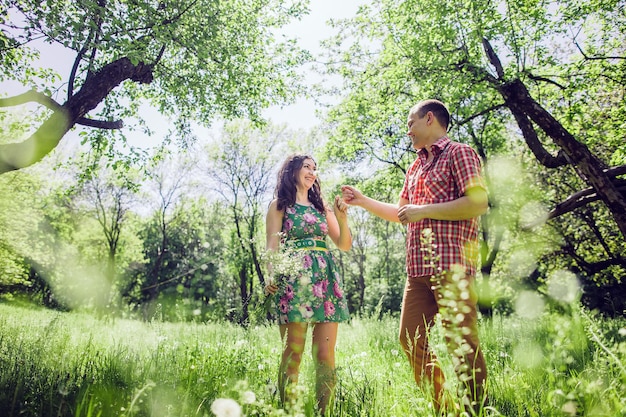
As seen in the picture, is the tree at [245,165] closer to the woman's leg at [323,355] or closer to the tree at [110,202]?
the tree at [110,202]

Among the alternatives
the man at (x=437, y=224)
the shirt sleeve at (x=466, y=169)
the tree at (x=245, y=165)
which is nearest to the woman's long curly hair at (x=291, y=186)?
→ the man at (x=437, y=224)

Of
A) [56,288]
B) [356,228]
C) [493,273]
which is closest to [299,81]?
[493,273]

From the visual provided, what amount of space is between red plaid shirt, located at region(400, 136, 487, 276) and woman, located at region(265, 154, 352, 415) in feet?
2.40

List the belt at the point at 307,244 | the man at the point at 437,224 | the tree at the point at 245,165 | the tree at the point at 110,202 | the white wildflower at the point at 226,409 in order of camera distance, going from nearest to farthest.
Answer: the white wildflower at the point at 226,409 → the man at the point at 437,224 → the belt at the point at 307,244 → the tree at the point at 245,165 → the tree at the point at 110,202

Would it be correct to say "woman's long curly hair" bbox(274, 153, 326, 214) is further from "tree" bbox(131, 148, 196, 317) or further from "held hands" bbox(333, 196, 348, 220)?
"tree" bbox(131, 148, 196, 317)

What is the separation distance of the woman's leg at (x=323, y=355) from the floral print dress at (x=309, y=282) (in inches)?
3.6

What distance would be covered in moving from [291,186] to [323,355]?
4.91ft

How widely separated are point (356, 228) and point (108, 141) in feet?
87.9

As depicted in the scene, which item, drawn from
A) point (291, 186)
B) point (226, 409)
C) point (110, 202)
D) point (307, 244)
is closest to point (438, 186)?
point (307, 244)

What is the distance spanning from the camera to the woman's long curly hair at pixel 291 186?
3.47 meters

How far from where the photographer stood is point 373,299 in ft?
110

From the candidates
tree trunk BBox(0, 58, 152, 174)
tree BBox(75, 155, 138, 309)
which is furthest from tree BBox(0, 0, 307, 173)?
tree BBox(75, 155, 138, 309)

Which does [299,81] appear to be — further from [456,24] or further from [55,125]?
[55,125]

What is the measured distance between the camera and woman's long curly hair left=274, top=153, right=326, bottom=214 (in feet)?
11.4
